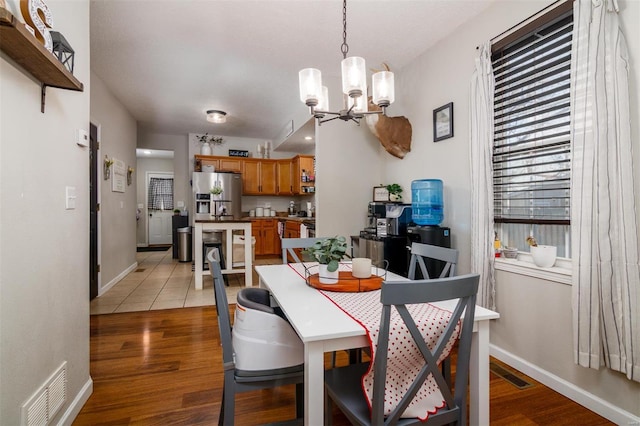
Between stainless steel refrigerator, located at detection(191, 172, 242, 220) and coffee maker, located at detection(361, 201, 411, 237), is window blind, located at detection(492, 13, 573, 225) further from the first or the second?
stainless steel refrigerator, located at detection(191, 172, 242, 220)

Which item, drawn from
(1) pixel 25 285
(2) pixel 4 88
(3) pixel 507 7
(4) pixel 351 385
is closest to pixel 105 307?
(1) pixel 25 285

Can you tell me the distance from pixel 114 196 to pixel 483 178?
15.9ft

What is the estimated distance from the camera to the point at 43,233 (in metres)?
1.43

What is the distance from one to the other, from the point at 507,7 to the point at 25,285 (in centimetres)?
343

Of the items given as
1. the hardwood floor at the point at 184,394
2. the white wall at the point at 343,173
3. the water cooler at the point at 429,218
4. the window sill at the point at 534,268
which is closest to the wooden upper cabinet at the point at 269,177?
the white wall at the point at 343,173

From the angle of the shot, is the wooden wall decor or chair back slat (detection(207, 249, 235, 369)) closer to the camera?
chair back slat (detection(207, 249, 235, 369))

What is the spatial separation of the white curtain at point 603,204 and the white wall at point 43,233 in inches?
107

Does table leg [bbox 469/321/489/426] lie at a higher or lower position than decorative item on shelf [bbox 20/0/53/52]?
lower

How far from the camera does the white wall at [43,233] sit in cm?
119

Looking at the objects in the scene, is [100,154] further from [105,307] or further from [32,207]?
[32,207]

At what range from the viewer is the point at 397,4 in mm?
2562

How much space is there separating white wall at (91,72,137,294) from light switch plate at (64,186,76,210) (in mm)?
2848

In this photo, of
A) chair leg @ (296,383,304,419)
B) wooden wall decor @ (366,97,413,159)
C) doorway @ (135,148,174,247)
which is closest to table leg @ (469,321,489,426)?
chair leg @ (296,383,304,419)

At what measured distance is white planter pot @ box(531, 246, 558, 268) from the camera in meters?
2.10
